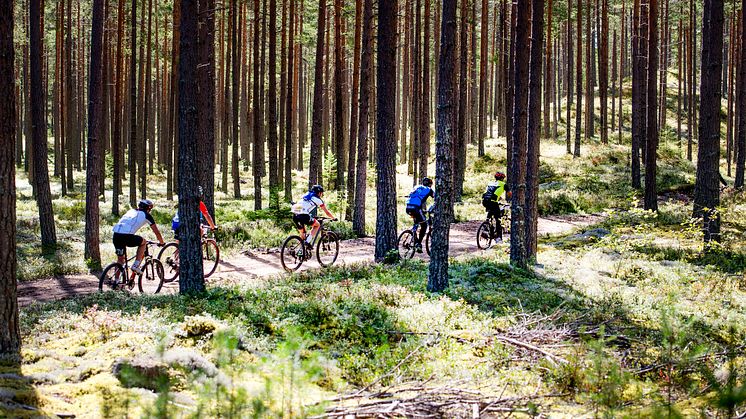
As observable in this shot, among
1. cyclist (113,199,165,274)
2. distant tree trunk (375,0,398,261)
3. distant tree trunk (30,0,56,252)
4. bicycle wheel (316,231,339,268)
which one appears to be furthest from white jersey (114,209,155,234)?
distant tree trunk (30,0,56,252)

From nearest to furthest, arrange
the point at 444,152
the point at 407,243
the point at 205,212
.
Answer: the point at 444,152 < the point at 205,212 < the point at 407,243

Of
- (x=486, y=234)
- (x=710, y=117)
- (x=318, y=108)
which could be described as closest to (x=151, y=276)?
(x=486, y=234)

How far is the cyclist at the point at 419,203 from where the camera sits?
16484 mm

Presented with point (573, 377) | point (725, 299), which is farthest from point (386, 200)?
point (573, 377)

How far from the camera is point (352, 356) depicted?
7559 millimetres

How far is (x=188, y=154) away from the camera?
1104 cm

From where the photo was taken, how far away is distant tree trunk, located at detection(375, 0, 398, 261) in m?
15.0

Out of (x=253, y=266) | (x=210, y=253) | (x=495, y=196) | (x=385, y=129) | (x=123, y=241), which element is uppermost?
(x=385, y=129)

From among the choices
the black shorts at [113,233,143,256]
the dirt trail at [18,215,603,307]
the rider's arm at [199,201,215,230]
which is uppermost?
the rider's arm at [199,201,215,230]

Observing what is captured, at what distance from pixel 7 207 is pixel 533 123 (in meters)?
10.9

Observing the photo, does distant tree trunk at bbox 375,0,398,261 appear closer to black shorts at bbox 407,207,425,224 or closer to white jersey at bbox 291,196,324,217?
black shorts at bbox 407,207,425,224

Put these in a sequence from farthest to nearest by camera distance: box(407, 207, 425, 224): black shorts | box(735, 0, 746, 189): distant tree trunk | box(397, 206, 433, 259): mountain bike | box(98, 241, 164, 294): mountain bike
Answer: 1. box(735, 0, 746, 189): distant tree trunk
2. box(397, 206, 433, 259): mountain bike
3. box(407, 207, 425, 224): black shorts
4. box(98, 241, 164, 294): mountain bike

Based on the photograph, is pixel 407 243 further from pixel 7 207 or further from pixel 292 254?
pixel 7 207

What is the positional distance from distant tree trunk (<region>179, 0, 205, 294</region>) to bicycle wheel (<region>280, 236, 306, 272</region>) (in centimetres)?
411
